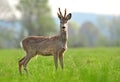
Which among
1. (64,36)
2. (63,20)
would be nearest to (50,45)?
(64,36)

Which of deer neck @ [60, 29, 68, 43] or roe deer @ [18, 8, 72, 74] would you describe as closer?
roe deer @ [18, 8, 72, 74]

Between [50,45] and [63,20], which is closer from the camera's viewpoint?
[63,20]

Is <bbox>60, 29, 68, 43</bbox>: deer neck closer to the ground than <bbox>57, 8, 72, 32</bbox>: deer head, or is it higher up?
closer to the ground

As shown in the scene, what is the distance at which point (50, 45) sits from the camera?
15.5 meters

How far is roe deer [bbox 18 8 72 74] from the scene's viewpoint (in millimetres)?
15289

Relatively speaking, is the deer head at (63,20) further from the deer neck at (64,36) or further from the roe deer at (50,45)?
the deer neck at (64,36)

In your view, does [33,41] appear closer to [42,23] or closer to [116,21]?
[42,23]

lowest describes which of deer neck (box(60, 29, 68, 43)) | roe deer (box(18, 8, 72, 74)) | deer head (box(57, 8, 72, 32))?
roe deer (box(18, 8, 72, 74))

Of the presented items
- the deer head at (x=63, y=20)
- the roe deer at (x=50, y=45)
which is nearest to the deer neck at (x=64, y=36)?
the roe deer at (x=50, y=45)

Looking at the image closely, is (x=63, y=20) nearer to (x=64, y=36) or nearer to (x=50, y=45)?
(x=64, y=36)

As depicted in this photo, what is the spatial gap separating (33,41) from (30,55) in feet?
1.77

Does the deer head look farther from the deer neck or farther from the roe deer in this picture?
the deer neck

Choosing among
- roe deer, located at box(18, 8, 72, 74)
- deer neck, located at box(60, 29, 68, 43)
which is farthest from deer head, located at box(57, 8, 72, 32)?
deer neck, located at box(60, 29, 68, 43)

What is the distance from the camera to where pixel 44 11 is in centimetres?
8000
